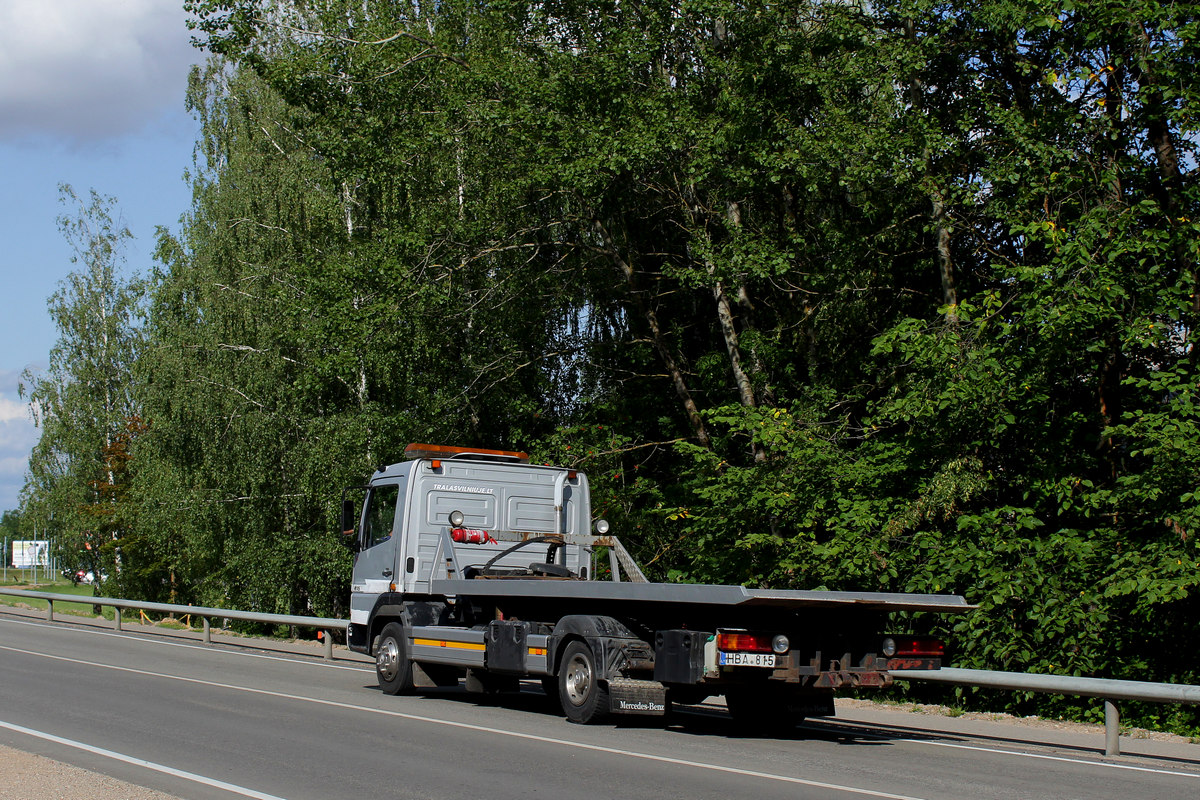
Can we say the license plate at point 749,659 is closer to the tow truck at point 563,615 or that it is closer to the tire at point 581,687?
the tow truck at point 563,615

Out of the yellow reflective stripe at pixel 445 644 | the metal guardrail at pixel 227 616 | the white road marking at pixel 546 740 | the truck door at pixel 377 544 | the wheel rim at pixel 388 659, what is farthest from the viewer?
the metal guardrail at pixel 227 616

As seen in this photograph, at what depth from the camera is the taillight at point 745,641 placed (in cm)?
995

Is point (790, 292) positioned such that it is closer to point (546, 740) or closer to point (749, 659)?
point (749, 659)

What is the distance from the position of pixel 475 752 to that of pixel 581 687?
7.47 feet

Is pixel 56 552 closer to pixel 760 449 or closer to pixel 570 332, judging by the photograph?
pixel 570 332

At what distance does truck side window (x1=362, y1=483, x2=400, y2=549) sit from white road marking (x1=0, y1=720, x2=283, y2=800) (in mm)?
5515

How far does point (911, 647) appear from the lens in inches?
419

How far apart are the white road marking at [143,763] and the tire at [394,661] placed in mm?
4783

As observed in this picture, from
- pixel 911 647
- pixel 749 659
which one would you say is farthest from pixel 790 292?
pixel 749 659

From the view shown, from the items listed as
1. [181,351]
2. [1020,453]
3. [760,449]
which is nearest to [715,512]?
[760,449]

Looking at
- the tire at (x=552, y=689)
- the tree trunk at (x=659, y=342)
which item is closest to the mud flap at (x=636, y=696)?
the tire at (x=552, y=689)

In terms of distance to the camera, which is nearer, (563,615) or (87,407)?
(563,615)

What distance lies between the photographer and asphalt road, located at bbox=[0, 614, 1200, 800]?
25.6 ft

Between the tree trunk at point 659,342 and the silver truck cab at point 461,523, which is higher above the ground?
the tree trunk at point 659,342
